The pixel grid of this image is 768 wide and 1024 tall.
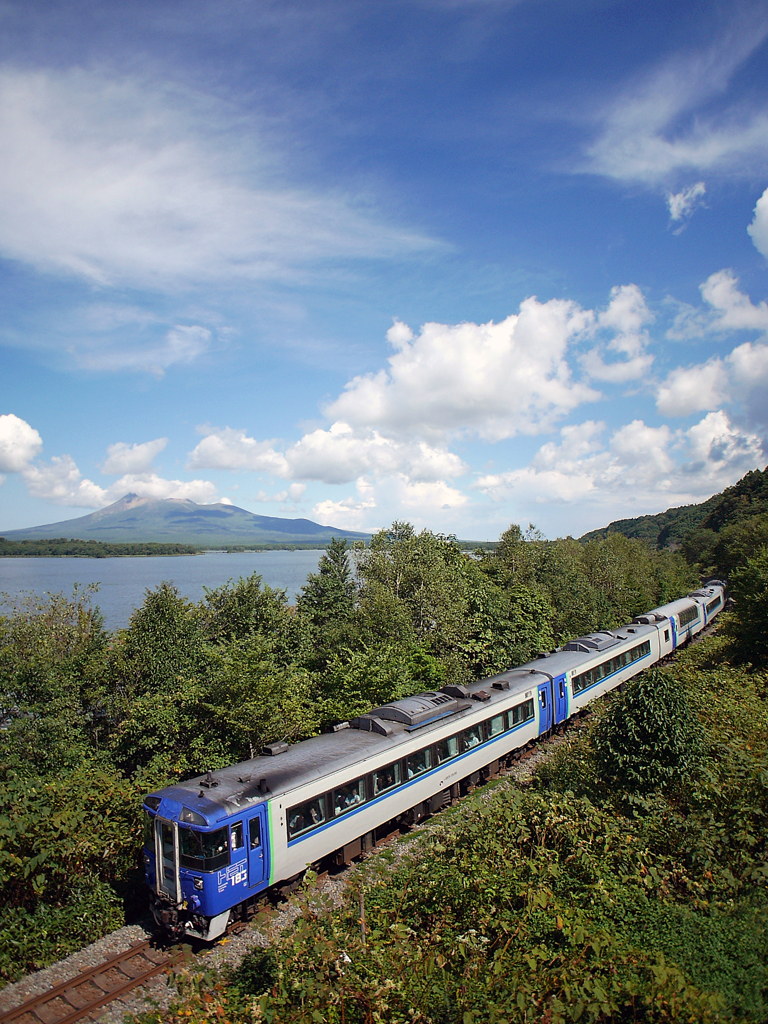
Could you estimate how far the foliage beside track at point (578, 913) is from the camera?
5.55m

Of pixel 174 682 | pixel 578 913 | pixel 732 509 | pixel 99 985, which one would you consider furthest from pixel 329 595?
pixel 732 509

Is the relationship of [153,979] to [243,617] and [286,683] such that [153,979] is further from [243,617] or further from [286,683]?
[243,617]

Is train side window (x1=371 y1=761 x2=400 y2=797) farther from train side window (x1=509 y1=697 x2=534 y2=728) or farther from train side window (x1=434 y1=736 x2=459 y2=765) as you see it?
train side window (x1=509 y1=697 x2=534 y2=728)

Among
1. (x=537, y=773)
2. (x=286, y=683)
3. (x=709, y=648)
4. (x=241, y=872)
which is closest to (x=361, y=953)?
(x=241, y=872)

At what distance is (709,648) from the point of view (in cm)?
2600

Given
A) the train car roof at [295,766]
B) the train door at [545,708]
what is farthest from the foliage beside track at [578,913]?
the train door at [545,708]

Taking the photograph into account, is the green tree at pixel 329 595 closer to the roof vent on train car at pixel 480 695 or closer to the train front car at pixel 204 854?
the roof vent on train car at pixel 480 695

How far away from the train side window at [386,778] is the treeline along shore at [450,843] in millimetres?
2021

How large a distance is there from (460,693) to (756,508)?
107 metres

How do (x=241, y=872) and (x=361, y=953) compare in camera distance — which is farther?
(x=241, y=872)

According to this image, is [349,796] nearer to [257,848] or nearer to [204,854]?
[257,848]

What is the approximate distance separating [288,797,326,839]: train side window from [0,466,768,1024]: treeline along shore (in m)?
1.74

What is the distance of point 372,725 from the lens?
1470 cm

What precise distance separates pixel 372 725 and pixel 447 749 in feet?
8.23
